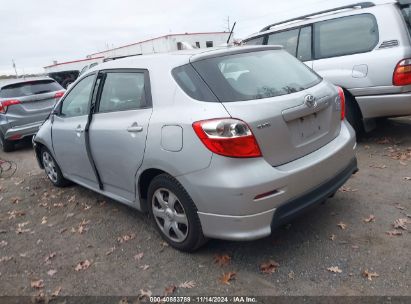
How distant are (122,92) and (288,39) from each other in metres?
3.61

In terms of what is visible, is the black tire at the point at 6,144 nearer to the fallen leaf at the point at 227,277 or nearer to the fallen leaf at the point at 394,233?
the fallen leaf at the point at 227,277

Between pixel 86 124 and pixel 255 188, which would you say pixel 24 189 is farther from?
pixel 255 188

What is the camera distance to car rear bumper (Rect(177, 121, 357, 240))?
2736 millimetres

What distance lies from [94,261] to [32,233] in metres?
1.19

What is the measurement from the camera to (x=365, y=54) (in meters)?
5.19

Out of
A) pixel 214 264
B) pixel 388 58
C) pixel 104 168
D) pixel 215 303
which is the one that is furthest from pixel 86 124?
pixel 388 58

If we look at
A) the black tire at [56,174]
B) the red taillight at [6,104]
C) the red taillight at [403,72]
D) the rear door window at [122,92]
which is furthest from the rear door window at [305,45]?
the red taillight at [6,104]

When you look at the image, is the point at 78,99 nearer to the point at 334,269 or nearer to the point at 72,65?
the point at 334,269

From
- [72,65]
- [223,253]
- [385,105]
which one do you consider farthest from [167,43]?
[223,253]

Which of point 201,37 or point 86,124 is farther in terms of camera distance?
point 201,37

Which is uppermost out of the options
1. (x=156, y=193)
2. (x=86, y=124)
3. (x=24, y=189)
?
(x=86, y=124)

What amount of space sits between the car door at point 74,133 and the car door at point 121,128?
0.88ft

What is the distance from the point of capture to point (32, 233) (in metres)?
4.29

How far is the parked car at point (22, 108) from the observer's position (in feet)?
27.6
